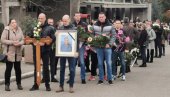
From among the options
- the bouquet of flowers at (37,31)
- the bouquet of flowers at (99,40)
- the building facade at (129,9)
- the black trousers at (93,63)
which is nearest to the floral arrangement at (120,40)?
the black trousers at (93,63)

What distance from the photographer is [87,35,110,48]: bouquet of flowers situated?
13.8 meters

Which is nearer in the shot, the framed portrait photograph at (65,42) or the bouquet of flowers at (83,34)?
the framed portrait photograph at (65,42)

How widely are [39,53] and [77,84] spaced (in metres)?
1.99

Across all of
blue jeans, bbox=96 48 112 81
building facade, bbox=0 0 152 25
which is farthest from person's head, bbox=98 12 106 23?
building facade, bbox=0 0 152 25

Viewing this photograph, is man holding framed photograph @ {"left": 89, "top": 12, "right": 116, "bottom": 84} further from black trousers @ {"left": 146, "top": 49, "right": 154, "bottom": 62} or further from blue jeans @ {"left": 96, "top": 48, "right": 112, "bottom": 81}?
black trousers @ {"left": 146, "top": 49, "right": 154, "bottom": 62}

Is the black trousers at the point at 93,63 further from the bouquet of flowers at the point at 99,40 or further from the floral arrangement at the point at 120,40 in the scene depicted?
the bouquet of flowers at the point at 99,40

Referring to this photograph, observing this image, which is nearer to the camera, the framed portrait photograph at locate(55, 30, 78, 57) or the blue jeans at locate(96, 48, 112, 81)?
the framed portrait photograph at locate(55, 30, 78, 57)

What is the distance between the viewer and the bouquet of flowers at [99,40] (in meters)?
13.8

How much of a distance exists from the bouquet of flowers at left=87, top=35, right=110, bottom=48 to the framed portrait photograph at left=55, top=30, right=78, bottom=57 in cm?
147

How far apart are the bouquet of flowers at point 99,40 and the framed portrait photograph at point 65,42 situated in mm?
1465

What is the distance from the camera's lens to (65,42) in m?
12.6

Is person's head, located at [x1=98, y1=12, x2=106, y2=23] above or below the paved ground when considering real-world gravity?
above

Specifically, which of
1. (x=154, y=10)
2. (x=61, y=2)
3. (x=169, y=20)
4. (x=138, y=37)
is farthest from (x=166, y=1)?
(x=138, y=37)

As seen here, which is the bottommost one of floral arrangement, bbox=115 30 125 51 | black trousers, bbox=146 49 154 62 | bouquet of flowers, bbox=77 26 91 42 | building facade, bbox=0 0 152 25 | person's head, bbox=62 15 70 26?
black trousers, bbox=146 49 154 62
